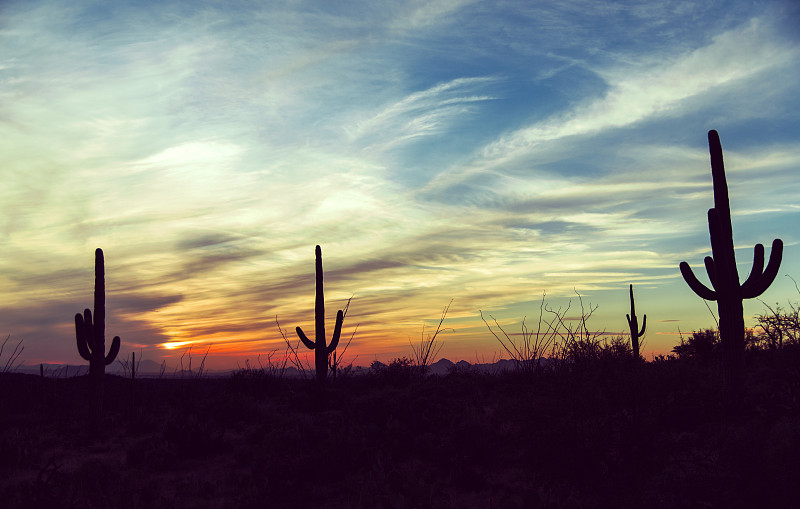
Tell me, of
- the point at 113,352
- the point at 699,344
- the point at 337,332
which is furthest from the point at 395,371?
the point at 699,344

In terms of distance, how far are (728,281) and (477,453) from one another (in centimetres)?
676

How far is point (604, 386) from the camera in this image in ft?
31.6

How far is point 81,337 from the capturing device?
52.3 ft

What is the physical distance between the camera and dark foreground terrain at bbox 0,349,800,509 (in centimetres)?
740

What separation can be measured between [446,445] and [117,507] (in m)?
5.35

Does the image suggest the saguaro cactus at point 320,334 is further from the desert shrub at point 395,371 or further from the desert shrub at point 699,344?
the desert shrub at point 699,344

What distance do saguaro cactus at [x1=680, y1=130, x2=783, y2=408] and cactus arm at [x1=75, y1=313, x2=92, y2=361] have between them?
15.9 metres

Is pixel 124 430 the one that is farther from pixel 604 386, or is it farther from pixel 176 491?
pixel 604 386

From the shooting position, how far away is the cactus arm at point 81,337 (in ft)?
52.2

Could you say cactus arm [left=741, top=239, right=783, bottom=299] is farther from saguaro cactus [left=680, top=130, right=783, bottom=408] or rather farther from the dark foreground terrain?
the dark foreground terrain

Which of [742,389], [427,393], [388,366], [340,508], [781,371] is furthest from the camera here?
[388,366]

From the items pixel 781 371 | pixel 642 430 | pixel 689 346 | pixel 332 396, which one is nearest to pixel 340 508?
pixel 642 430

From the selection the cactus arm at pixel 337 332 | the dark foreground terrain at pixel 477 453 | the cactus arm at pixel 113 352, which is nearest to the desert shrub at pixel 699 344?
the dark foreground terrain at pixel 477 453

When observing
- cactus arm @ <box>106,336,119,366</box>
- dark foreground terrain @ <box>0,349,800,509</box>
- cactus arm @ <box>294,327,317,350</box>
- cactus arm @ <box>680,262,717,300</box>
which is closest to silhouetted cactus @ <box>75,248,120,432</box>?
cactus arm @ <box>106,336,119,366</box>
